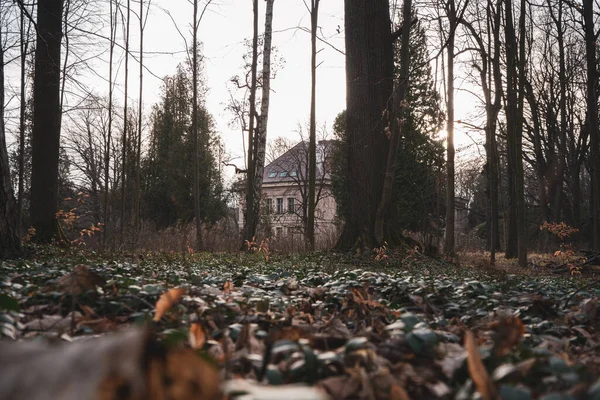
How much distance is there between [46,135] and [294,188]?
95.6ft

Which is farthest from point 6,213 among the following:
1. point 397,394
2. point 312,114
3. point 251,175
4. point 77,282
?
point 251,175

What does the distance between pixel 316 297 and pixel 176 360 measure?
9.74ft

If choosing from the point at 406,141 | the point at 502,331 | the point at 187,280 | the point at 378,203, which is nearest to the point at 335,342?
the point at 502,331

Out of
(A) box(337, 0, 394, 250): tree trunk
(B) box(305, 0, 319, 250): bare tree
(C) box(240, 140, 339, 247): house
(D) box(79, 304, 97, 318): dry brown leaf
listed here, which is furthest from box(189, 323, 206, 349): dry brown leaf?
(C) box(240, 140, 339, 247): house

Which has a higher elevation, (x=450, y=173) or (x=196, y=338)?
(x=450, y=173)

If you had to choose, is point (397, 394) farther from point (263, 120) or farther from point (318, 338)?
point (263, 120)

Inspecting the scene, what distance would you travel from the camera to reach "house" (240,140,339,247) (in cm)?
3222

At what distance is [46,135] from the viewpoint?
10.9 metres

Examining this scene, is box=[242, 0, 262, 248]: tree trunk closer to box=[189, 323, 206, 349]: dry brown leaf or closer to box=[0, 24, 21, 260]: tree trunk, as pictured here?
box=[0, 24, 21, 260]: tree trunk

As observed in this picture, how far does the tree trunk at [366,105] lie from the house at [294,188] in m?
17.6

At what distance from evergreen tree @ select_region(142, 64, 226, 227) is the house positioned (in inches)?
158

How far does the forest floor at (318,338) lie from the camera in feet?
2.84

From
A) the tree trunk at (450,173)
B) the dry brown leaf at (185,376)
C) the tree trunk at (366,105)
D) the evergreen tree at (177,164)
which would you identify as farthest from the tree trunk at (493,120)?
the evergreen tree at (177,164)

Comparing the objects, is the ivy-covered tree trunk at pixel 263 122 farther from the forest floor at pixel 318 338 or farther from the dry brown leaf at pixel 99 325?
the dry brown leaf at pixel 99 325
